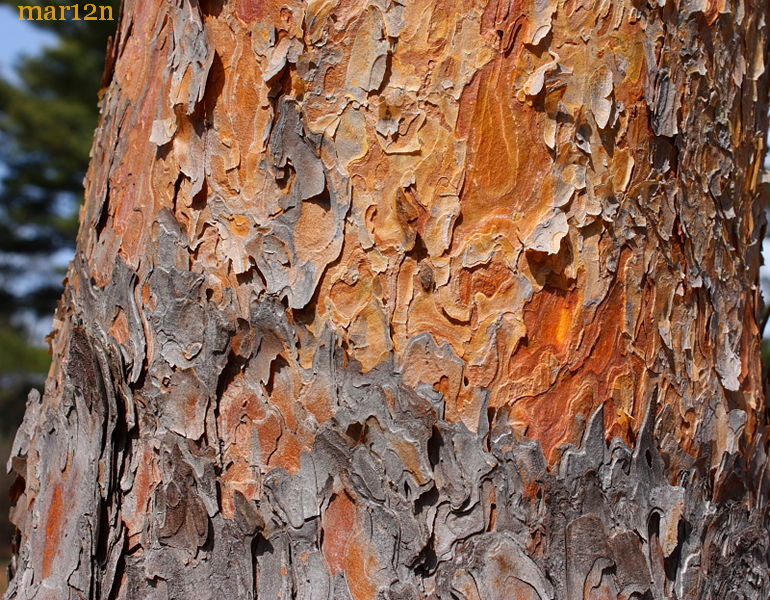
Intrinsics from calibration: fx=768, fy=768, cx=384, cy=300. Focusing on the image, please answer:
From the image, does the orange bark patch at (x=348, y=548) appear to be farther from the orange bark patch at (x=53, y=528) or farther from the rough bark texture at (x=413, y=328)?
the orange bark patch at (x=53, y=528)

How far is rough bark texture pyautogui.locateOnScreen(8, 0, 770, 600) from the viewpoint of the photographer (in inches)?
31.4

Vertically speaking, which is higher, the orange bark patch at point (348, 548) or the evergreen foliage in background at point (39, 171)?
the evergreen foliage in background at point (39, 171)

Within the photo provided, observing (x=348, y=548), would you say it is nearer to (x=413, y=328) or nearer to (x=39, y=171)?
(x=413, y=328)

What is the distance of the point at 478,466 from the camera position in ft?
2.61

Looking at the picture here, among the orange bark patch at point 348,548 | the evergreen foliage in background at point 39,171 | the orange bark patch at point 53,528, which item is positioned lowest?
the orange bark patch at point 348,548

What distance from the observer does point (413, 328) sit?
2.69 feet

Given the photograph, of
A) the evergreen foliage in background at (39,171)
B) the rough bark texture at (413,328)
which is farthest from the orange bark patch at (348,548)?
the evergreen foliage in background at (39,171)

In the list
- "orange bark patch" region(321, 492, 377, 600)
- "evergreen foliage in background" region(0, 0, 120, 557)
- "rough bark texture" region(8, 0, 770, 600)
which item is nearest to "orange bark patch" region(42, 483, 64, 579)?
"rough bark texture" region(8, 0, 770, 600)

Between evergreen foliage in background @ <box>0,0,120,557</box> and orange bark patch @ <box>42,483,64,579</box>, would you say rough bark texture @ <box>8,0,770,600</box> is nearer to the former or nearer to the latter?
orange bark patch @ <box>42,483,64,579</box>

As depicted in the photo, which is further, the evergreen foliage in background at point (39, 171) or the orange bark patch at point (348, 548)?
the evergreen foliage in background at point (39, 171)

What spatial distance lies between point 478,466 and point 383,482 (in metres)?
0.10

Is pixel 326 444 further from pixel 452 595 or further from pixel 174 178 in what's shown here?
pixel 174 178

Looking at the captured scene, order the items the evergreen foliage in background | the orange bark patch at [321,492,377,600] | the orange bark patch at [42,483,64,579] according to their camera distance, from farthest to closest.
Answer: the evergreen foliage in background
the orange bark patch at [42,483,64,579]
the orange bark patch at [321,492,377,600]

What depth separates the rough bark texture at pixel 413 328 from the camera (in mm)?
797
